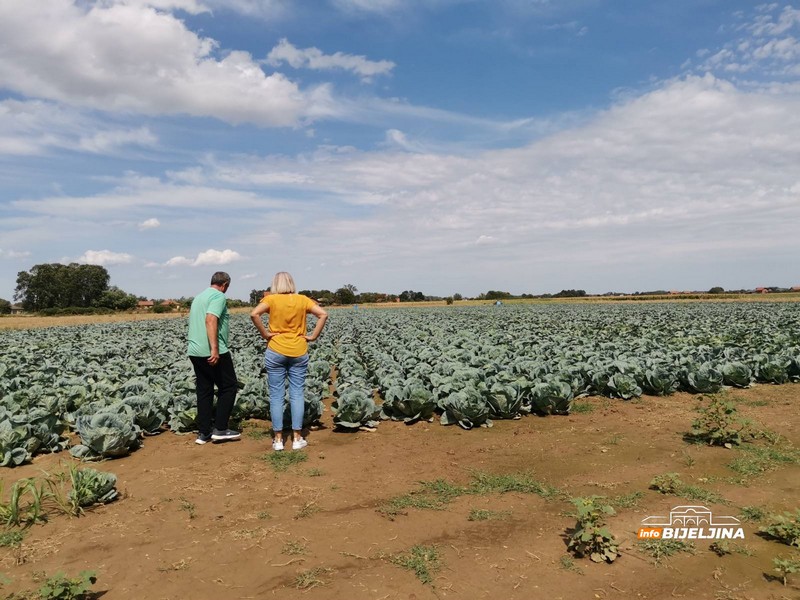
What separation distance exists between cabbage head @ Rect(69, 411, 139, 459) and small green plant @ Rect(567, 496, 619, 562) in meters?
5.82

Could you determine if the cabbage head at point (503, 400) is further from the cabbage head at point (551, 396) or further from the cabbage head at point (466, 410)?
the cabbage head at point (551, 396)

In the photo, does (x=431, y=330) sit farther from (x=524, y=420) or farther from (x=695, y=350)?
(x=524, y=420)

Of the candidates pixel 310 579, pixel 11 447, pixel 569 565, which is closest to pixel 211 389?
pixel 11 447

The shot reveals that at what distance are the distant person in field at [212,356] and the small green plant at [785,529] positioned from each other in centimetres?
645

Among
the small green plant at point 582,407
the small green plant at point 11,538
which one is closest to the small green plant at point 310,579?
the small green plant at point 11,538

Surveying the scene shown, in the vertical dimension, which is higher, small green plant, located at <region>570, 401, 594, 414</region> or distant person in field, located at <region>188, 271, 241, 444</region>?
distant person in field, located at <region>188, 271, 241, 444</region>

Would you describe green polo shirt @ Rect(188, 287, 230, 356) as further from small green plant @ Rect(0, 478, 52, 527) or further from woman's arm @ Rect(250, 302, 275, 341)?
small green plant @ Rect(0, 478, 52, 527)

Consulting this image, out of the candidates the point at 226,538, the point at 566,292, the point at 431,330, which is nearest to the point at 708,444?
the point at 226,538

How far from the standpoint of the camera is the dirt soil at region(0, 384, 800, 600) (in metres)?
3.70

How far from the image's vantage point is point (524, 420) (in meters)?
8.64

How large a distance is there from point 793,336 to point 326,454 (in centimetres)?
1689

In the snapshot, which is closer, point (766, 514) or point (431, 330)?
point (766, 514)

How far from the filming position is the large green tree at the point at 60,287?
98.3 m

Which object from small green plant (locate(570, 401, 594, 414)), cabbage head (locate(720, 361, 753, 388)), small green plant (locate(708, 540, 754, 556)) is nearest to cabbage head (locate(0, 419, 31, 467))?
small green plant (locate(708, 540, 754, 556))
